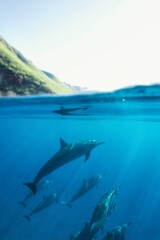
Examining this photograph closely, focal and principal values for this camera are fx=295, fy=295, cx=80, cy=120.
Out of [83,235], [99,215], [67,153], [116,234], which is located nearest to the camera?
[99,215]

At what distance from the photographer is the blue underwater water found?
661 inches

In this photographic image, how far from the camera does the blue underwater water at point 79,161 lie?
55.1 feet

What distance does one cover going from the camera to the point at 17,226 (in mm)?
17078

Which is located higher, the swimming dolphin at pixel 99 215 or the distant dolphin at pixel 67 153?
the distant dolphin at pixel 67 153

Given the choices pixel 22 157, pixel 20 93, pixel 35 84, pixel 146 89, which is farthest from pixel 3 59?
pixel 22 157

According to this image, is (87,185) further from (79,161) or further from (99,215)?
(79,161)

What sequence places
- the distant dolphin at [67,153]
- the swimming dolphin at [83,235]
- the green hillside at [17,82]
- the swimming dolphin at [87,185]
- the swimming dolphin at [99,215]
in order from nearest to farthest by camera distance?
1. the swimming dolphin at [99,215]
2. the swimming dolphin at [83,235]
3. the distant dolphin at [67,153]
4. the swimming dolphin at [87,185]
5. the green hillside at [17,82]

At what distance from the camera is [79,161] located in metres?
49.7

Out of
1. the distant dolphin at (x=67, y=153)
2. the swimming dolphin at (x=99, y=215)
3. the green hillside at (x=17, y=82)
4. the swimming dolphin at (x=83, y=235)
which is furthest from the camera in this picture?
the green hillside at (x=17, y=82)

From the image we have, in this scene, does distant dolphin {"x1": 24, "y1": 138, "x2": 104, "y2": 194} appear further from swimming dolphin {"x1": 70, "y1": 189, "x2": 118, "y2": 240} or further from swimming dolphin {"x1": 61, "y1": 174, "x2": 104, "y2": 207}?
swimming dolphin {"x1": 70, "y1": 189, "x2": 118, "y2": 240}

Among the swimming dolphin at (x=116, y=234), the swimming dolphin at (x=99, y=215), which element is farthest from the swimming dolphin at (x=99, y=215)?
the swimming dolphin at (x=116, y=234)

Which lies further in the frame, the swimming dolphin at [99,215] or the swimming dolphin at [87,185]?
the swimming dolphin at [87,185]

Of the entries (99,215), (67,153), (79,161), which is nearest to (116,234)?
(99,215)

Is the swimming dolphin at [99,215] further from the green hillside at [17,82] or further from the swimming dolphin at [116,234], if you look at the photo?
the green hillside at [17,82]
